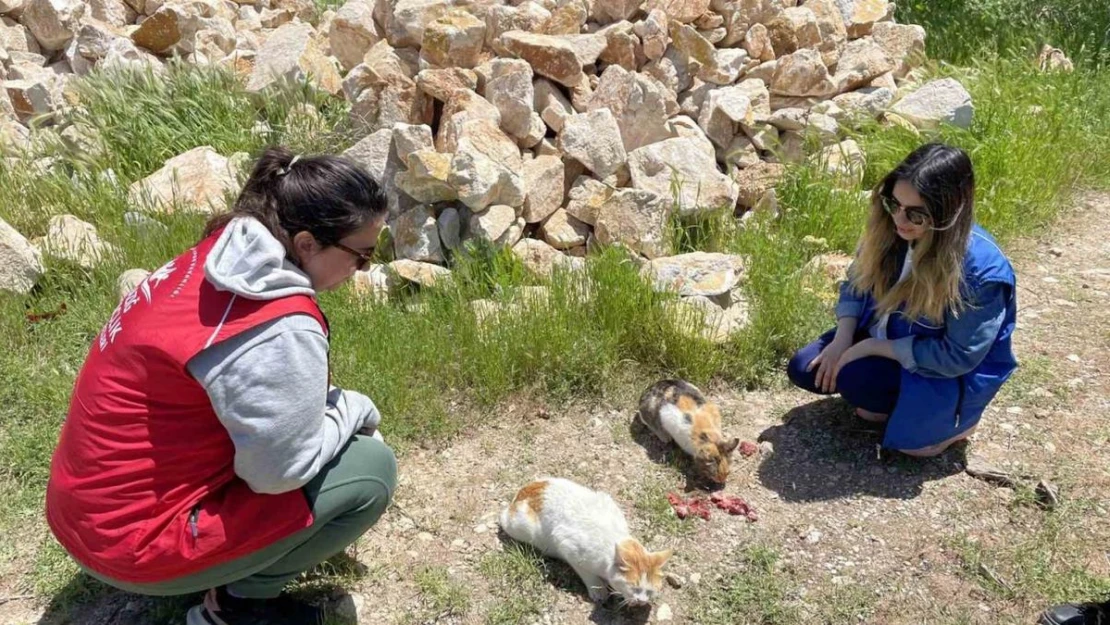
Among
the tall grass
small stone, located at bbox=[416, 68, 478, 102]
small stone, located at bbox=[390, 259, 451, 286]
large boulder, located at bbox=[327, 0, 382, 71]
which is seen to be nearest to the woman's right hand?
small stone, located at bbox=[390, 259, 451, 286]

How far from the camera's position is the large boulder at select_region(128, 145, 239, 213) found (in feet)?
16.1

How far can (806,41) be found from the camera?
20.2 ft

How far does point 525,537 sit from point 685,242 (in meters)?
2.29

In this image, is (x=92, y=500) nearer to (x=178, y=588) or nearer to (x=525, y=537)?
(x=178, y=588)

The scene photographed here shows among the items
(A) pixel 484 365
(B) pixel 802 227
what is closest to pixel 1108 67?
(B) pixel 802 227

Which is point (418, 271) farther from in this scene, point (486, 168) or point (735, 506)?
point (735, 506)

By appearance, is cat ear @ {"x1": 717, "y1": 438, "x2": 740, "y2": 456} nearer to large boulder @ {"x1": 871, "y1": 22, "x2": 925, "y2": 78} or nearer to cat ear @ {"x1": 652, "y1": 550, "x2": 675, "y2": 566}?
cat ear @ {"x1": 652, "y1": 550, "x2": 675, "y2": 566}

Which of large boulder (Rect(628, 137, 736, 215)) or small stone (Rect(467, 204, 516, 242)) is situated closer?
small stone (Rect(467, 204, 516, 242))

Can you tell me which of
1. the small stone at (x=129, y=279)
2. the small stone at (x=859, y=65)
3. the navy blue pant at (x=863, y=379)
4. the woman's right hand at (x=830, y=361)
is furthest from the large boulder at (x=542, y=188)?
the small stone at (x=859, y=65)

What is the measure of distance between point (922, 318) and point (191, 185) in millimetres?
3901

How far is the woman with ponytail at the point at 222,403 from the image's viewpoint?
89.0 inches

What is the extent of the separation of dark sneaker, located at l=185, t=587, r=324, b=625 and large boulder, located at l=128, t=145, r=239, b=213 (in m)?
2.66

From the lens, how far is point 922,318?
10.9 feet

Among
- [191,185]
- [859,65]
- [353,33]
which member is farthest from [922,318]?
[353,33]
